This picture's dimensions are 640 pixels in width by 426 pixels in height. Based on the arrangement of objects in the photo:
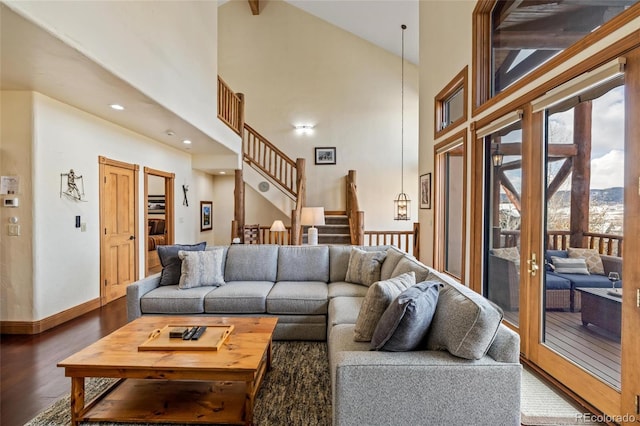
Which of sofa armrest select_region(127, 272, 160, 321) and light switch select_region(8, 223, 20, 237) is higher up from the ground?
light switch select_region(8, 223, 20, 237)

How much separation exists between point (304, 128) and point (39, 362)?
6.37 metres

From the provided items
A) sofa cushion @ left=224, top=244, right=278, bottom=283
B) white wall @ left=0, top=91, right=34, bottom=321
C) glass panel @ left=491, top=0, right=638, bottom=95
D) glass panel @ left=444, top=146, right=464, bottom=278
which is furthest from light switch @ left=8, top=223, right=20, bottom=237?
glass panel @ left=491, top=0, right=638, bottom=95

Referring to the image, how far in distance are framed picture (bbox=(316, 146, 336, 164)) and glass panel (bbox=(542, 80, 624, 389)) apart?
5524 mm

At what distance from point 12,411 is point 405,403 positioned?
2.46 metres

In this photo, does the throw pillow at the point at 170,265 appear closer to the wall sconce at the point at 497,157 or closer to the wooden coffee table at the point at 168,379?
the wooden coffee table at the point at 168,379

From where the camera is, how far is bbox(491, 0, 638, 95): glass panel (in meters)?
2.20

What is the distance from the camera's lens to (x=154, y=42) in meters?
3.63

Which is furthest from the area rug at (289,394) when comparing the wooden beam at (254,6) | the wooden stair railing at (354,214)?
the wooden beam at (254,6)

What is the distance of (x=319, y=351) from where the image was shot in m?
2.89

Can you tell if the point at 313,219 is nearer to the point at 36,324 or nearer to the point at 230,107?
the point at 230,107

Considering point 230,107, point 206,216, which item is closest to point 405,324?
point 230,107

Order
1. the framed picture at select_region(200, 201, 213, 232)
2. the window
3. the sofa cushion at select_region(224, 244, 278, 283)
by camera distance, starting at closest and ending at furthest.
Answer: the sofa cushion at select_region(224, 244, 278, 283)
the window
the framed picture at select_region(200, 201, 213, 232)

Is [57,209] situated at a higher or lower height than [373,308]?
Answer: higher

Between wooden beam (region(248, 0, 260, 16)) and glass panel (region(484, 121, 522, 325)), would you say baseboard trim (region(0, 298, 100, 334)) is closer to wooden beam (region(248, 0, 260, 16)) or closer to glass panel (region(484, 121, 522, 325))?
glass panel (region(484, 121, 522, 325))
